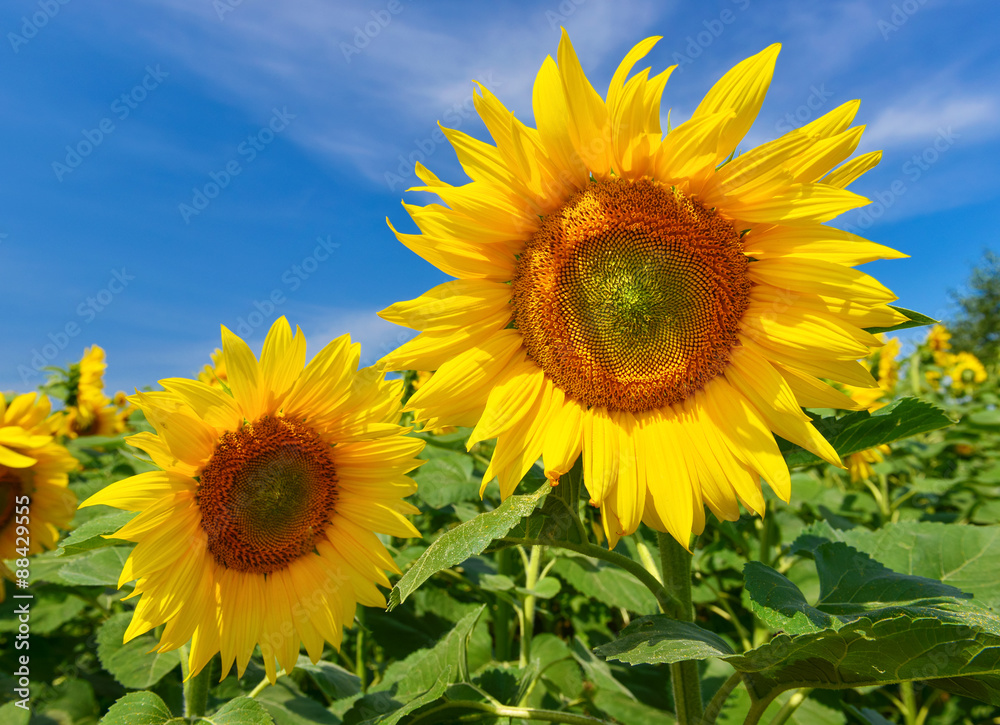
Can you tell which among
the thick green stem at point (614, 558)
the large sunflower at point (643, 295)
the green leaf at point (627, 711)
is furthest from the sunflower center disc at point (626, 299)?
the green leaf at point (627, 711)

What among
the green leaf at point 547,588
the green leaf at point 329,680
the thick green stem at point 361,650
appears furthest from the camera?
the thick green stem at point 361,650

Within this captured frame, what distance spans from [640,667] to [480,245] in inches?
92.2

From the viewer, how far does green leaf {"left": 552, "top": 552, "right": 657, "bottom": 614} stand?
281cm

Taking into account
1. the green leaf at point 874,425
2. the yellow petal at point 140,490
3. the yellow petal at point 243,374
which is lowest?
the green leaf at point 874,425

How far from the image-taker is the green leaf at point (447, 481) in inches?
110

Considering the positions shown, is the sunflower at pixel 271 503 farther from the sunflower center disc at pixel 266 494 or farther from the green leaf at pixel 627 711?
the green leaf at pixel 627 711

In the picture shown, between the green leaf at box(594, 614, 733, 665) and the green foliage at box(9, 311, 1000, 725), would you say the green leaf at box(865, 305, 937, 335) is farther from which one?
the green leaf at box(594, 614, 733, 665)

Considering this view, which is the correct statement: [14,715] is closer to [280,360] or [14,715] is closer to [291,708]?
[291,708]

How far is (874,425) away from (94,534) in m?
2.04

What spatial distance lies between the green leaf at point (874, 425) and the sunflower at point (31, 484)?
10.9 ft

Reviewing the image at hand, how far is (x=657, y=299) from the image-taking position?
5.47 feet

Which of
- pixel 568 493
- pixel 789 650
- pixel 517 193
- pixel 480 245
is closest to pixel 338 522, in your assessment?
pixel 568 493

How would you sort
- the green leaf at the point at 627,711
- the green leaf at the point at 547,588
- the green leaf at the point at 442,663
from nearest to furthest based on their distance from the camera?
the green leaf at the point at 442,663, the green leaf at the point at 627,711, the green leaf at the point at 547,588

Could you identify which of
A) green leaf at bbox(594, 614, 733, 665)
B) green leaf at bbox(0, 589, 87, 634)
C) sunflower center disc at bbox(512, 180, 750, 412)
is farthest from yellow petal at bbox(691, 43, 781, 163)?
green leaf at bbox(0, 589, 87, 634)
